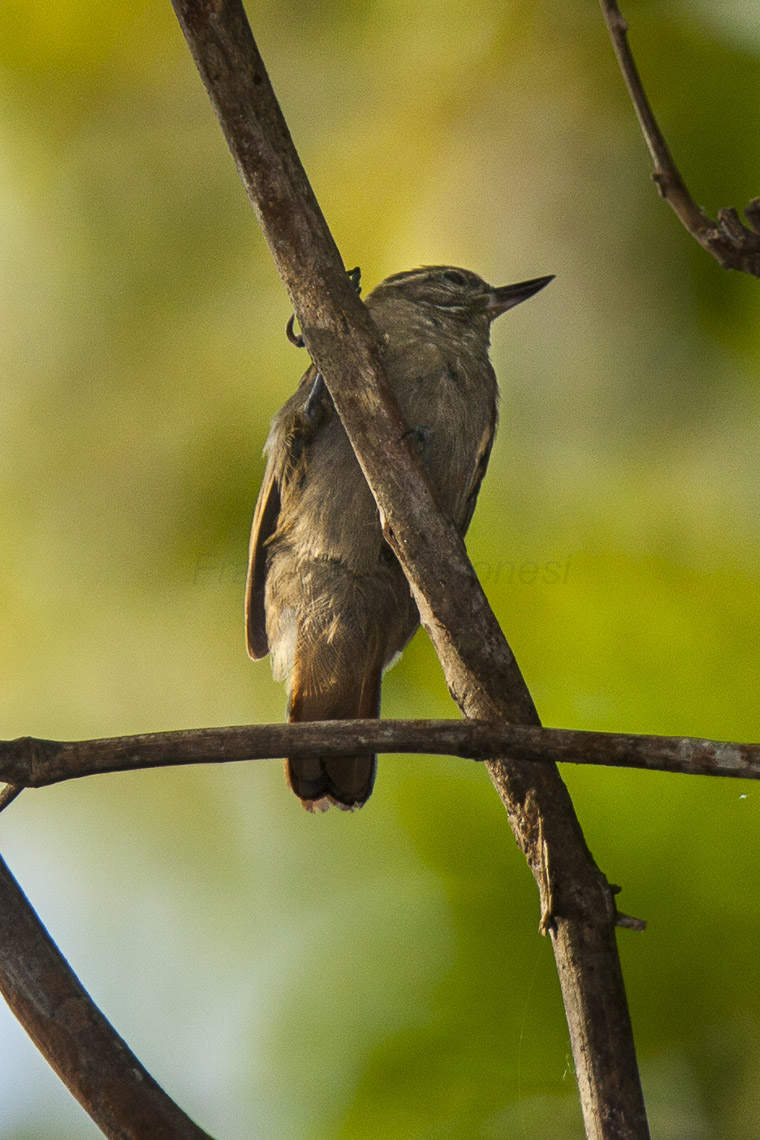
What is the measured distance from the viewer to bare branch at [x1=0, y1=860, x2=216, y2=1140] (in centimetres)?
125

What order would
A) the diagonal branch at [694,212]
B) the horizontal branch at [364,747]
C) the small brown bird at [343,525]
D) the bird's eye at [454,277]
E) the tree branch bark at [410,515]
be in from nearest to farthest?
the horizontal branch at [364,747]
the diagonal branch at [694,212]
the tree branch bark at [410,515]
the small brown bird at [343,525]
the bird's eye at [454,277]

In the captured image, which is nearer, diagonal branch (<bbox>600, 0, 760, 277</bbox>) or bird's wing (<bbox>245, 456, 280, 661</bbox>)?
Answer: diagonal branch (<bbox>600, 0, 760, 277</bbox>)

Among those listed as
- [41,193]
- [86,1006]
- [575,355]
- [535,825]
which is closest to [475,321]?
[575,355]

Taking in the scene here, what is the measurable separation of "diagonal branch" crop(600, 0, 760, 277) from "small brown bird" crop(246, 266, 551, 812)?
3.19ft

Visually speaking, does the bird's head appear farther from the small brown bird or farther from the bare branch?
the bare branch

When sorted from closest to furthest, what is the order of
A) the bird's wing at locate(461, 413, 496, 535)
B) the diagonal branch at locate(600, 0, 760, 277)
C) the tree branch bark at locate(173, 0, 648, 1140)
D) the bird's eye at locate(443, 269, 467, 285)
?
the diagonal branch at locate(600, 0, 760, 277) → the tree branch bark at locate(173, 0, 648, 1140) → the bird's wing at locate(461, 413, 496, 535) → the bird's eye at locate(443, 269, 467, 285)

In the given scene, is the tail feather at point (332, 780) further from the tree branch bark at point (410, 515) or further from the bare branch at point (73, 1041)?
the bare branch at point (73, 1041)

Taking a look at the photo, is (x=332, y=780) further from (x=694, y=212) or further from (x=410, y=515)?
(x=694, y=212)

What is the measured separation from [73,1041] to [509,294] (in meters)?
1.98

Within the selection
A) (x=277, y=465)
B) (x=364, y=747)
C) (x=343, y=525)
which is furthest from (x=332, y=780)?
(x=364, y=747)

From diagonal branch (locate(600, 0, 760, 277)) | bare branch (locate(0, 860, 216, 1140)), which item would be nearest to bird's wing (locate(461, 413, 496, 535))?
diagonal branch (locate(600, 0, 760, 277))

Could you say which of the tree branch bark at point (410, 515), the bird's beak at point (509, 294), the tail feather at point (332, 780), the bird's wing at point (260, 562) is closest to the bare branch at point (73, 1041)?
the tree branch bark at point (410, 515)

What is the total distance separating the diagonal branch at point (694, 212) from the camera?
1.44 m

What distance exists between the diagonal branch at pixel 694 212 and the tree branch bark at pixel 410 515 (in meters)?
0.47
